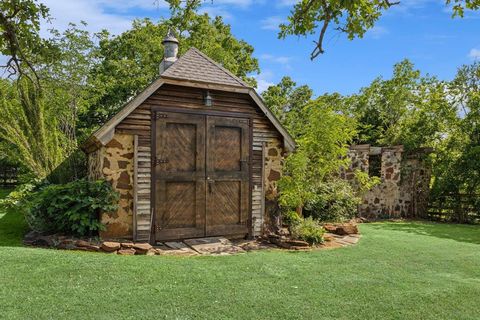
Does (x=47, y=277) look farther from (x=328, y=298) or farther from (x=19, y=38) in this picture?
(x=328, y=298)

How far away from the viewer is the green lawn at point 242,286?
4.06 m

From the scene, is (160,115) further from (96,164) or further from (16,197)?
(16,197)

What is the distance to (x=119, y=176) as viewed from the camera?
7492mm

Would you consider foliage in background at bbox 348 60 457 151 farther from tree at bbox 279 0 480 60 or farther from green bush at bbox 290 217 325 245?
tree at bbox 279 0 480 60

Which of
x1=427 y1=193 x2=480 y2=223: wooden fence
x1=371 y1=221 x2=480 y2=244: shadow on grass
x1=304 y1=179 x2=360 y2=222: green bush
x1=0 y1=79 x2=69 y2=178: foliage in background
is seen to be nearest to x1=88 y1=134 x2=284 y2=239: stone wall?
x1=0 y1=79 x2=69 y2=178: foliage in background

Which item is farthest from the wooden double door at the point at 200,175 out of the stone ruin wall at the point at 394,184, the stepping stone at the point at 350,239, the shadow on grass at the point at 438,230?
the stone ruin wall at the point at 394,184

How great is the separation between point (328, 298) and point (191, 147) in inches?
176

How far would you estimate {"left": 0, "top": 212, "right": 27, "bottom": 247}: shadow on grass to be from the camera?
739cm

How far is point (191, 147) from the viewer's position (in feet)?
26.4

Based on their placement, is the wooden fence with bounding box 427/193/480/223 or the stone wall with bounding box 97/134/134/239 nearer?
the stone wall with bounding box 97/134/134/239

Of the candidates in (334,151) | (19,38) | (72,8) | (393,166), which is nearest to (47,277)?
(19,38)

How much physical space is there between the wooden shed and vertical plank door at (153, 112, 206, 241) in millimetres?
20

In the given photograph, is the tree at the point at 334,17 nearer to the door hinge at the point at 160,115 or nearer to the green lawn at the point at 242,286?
the green lawn at the point at 242,286

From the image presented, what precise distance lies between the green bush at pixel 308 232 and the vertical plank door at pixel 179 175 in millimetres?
1965
